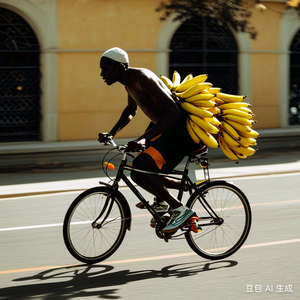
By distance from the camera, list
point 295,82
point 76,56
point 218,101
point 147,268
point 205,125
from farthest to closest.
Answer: point 295,82 → point 76,56 → point 218,101 → point 147,268 → point 205,125

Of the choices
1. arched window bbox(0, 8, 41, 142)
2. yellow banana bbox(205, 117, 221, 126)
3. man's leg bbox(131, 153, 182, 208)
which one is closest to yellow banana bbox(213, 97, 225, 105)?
yellow banana bbox(205, 117, 221, 126)

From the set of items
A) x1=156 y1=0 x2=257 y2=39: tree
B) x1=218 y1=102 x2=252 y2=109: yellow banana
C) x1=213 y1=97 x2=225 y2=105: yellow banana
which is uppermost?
x1=156 y1=0 x2=257 y2=39: tree

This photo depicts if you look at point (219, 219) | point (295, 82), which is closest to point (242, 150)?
point (219, 219)

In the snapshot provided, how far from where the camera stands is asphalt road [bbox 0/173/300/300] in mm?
4312

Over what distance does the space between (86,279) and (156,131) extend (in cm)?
127

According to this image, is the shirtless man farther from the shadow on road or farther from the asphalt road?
the asphalt road

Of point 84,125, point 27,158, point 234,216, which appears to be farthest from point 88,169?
point 234,216

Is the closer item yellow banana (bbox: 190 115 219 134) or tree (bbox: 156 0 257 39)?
yellow banana (bbox: 190 115 219 134)

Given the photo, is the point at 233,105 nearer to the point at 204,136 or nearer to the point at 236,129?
the point at 236,129

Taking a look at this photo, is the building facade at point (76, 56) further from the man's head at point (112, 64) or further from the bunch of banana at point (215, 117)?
the man's head at point (112, 64)

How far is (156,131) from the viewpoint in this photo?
467 cm

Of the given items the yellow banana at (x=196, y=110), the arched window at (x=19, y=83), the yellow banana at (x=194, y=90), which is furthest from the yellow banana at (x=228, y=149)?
the arched window at (x=19, y=83)

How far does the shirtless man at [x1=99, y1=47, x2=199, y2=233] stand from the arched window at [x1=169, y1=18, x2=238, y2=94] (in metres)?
12.0

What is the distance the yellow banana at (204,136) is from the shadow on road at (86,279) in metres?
1.02
